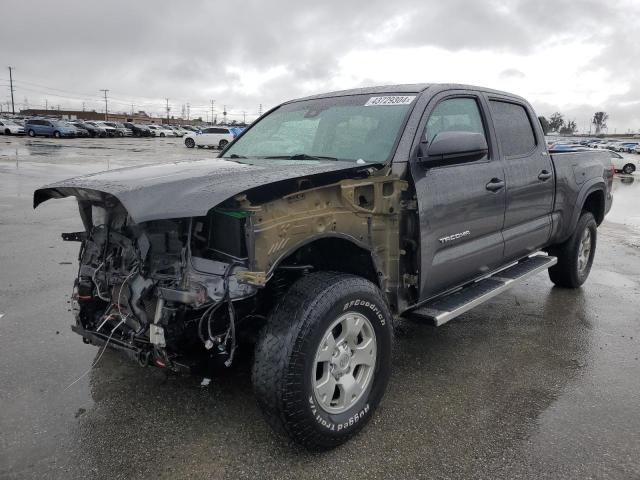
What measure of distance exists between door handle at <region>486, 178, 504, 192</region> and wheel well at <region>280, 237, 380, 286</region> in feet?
4.16

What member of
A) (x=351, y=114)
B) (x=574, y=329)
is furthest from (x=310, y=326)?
(x=574, y=329)

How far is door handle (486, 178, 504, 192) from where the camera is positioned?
3.82 metres

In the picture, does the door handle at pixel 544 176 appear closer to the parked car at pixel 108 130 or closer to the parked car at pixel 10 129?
the parked car at pixel 10 129

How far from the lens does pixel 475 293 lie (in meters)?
3.92

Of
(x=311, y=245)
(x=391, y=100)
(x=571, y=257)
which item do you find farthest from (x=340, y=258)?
(x=571, y=257)

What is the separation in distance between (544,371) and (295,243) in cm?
227

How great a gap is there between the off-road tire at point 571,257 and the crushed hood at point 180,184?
11.4 ft

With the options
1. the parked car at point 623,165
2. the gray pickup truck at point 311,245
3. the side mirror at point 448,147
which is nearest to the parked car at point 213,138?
the parked car at point 623,165

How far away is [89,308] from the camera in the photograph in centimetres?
304

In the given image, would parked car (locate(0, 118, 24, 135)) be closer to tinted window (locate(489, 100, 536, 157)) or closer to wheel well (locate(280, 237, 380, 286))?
tinted window (locate(489, 100, 536, 157))

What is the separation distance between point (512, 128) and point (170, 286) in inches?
129

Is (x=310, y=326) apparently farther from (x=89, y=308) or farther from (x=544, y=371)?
(x=544, y=371)

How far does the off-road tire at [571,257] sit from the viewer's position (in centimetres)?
551

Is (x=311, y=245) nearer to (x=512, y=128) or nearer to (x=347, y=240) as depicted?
(x=347, y=240)
